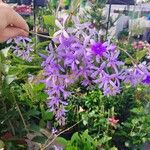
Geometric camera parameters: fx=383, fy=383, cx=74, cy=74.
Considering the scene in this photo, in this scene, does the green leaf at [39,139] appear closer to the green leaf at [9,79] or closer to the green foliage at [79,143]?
the green foliage at [79,143]

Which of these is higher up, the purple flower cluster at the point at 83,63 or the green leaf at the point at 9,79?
the purple flower cluster at the point at 83,63

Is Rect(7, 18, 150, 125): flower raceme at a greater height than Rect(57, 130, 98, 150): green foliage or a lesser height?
greater

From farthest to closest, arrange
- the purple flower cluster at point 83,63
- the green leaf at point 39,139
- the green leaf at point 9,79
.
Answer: the green leaf at point 39,139
the green leaf at point 9,79
the purple flower cluster at point 83,63

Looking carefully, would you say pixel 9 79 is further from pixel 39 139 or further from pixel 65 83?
pixel 65 83

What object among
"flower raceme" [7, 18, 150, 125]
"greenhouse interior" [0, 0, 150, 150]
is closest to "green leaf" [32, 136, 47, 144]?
"greenhouse interior" [0, 0, 150, 150]

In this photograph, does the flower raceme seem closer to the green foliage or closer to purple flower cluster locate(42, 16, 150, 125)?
purple flower cluster locate(42, 16, 150, 125)

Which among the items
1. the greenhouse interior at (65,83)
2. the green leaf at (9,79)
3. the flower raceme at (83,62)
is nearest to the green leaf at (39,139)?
the greenhouse interior at (65,83)

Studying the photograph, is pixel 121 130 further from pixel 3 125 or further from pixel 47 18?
pixel 47 18
